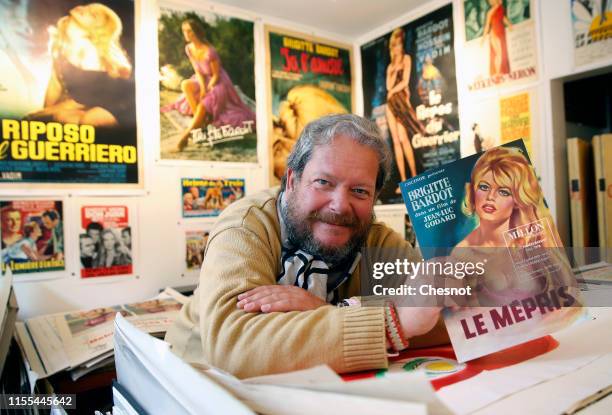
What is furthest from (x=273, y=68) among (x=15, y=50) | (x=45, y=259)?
(x=45, y=259)

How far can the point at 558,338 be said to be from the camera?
1.93 feet

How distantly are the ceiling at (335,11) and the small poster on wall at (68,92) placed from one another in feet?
1.90

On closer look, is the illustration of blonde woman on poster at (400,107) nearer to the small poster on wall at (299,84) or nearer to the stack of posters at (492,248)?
the small poster on wall at (299,84)

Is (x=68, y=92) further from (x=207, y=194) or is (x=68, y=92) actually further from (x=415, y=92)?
(x=415, y=92)

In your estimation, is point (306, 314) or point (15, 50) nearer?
point (306, 314)

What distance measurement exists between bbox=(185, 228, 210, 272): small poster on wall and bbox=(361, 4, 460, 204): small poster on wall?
3.32 feet

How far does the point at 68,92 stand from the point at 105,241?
61cm

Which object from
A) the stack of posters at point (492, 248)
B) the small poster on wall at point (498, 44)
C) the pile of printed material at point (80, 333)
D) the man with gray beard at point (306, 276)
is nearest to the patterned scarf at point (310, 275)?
the man with gray beard at point (306, 276)

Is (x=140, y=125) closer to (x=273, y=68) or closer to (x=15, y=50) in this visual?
(x=15, y=50)

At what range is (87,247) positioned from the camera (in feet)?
5.47

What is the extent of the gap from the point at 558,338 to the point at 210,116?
5.65 ft

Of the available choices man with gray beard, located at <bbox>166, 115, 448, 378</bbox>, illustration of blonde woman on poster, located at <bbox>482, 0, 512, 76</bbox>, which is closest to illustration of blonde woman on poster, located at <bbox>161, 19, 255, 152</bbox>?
man with gray beard, located at <bbox>166, 115, 448, 378</bbox>

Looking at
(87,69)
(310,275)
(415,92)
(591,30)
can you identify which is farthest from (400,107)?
(310,275)

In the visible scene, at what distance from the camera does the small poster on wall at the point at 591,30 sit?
144 centimetres
